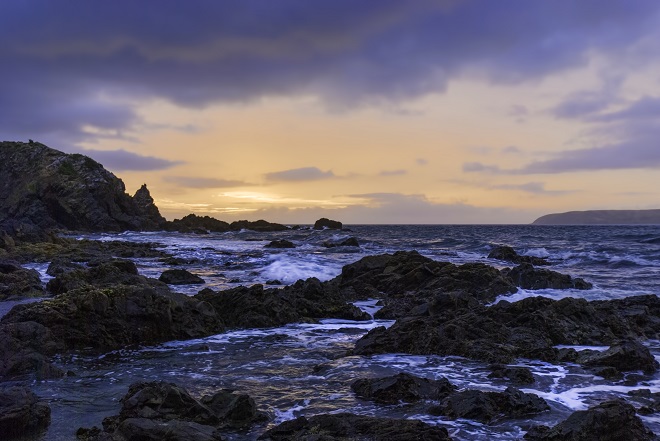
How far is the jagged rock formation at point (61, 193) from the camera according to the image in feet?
281

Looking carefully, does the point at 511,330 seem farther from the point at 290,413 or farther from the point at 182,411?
the point at 182,411

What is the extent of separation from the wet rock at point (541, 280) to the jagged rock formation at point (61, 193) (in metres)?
78.0

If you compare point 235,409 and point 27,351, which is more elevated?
point 27,351

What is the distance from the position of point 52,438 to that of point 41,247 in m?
36.3

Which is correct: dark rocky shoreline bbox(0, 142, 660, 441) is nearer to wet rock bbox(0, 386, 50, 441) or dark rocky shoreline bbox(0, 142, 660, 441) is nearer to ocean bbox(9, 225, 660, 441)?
wet rock bbox(0, 386, 50, 441)

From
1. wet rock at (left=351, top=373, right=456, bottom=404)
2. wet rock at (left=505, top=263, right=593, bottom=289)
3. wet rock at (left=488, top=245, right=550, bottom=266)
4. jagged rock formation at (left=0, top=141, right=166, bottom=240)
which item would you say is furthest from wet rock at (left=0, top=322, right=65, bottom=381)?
jagged rock formation at (left=0, top=141, right=166, bottom=240)

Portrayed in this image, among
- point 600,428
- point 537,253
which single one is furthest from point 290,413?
point 537,253

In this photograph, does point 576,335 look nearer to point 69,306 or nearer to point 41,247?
point 69,306

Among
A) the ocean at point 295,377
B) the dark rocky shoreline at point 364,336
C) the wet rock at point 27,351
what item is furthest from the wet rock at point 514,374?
the wet rock at point 27,351

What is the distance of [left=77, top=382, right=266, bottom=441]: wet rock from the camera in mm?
6691

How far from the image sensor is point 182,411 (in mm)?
7320

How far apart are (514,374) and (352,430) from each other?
177 inches

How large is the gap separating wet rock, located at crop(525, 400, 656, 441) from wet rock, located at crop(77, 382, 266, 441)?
408cm

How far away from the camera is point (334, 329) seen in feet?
49.5
